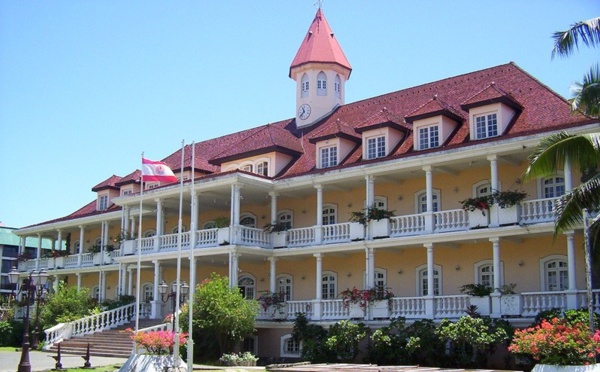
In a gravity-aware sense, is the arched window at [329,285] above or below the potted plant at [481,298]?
above

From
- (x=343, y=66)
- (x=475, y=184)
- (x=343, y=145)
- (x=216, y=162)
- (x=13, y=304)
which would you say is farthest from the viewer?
(x=13, y=304)

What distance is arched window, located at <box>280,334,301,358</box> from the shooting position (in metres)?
30.9

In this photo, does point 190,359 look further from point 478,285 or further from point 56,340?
point 56,340

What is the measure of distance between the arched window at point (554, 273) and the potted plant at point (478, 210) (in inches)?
105

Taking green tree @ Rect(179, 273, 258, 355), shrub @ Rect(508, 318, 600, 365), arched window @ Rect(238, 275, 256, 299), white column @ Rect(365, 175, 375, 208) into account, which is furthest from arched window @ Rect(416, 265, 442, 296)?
shrub @ Rect(508, 318, 600, 365)

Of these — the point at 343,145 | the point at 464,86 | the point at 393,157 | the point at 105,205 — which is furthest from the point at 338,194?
the point at 105,205

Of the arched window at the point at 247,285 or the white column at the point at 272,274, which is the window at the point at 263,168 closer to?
the white column at the point at 272,274

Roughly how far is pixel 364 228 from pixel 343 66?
1342cm

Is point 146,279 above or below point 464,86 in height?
below

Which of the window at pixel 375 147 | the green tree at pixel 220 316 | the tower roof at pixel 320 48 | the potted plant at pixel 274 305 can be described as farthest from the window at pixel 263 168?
the tower roof at pixel 320 48

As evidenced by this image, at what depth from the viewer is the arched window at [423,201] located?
100.0 feet

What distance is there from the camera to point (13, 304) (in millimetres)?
44281

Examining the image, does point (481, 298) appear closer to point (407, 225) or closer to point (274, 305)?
point (407, 225)


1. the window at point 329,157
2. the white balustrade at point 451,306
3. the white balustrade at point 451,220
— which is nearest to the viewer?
the white balustrade at point 451,306
